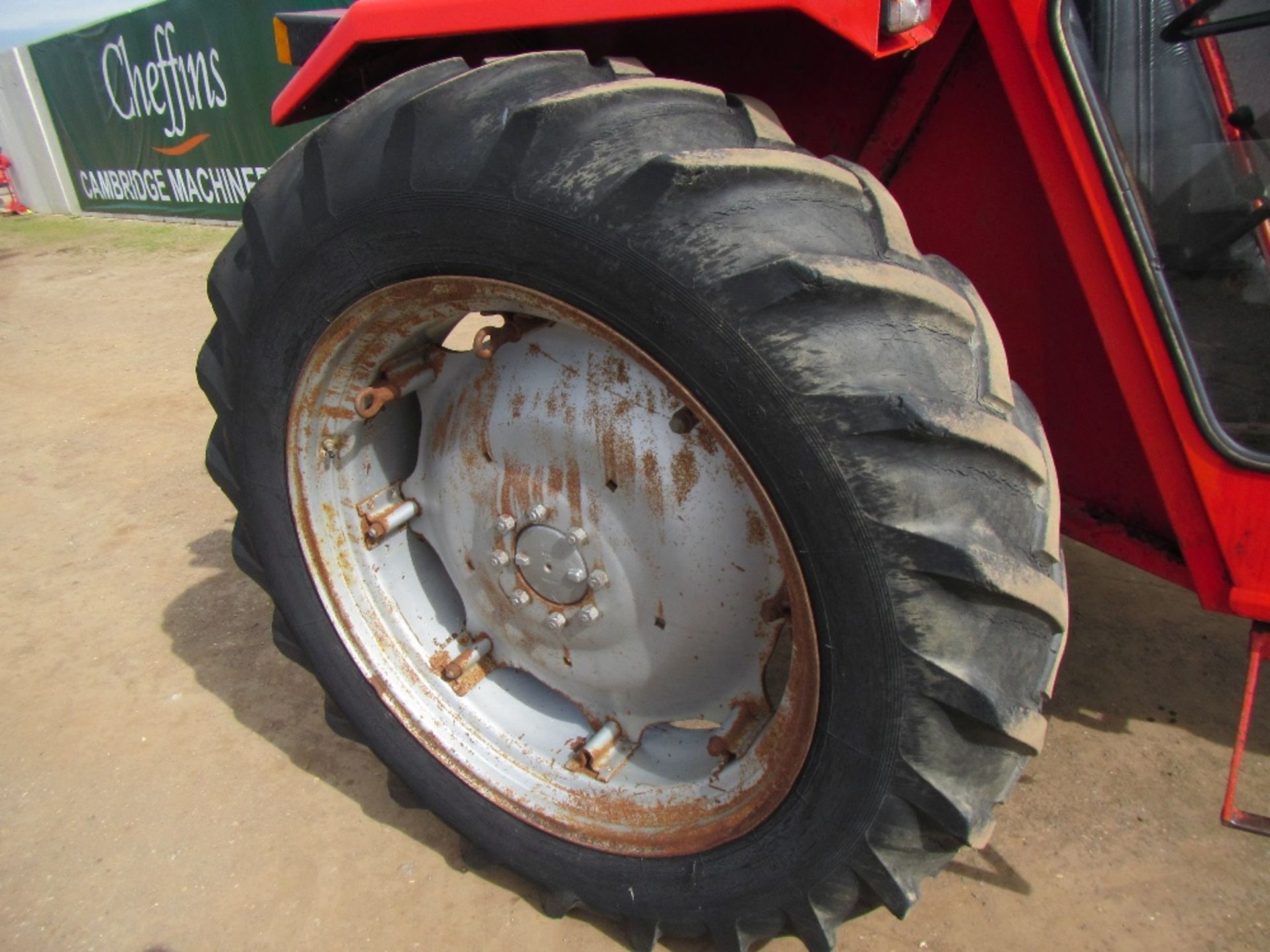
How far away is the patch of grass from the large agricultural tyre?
27.5 feet

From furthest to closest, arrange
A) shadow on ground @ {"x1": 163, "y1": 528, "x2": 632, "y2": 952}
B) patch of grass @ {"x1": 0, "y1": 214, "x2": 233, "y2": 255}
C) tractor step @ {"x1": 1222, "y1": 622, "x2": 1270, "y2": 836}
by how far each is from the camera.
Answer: patch of grass @ {"x1": 0, "y1": 214, "x2": 233, "y2": 255}, shadow on ground @ {"x1": 163, "y1": 528, "x2": 632, "y2": 952}, tractor step @ {"x1": 1222, "y1": 622, "x2": 1270, "y2": 836}

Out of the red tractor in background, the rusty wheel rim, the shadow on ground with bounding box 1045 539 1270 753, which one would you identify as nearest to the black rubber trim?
the red tractor in background

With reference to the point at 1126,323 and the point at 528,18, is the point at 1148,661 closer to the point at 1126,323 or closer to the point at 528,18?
the point at 1126,323

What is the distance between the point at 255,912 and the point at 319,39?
181 cm

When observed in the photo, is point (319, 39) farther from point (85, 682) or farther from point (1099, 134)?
point (85, 682)

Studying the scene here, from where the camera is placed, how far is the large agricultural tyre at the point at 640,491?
1.08 m

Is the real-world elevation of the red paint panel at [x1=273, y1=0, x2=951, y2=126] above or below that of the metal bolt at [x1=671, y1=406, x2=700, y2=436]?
above

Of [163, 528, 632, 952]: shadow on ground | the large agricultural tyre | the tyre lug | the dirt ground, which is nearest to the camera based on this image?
the large agricultural tyre

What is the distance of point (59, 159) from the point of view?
12672 millimetres

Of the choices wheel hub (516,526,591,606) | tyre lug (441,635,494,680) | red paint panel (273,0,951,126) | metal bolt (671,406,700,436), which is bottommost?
tyre lug (441,635,494,680)

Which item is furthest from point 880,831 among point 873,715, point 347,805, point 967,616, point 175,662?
point 175,662

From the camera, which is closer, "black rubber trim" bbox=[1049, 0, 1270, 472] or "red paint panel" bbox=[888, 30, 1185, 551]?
"black rubber trim" bbox=[1049, 0, 1270, 472]

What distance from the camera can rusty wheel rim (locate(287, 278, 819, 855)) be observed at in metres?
1.45

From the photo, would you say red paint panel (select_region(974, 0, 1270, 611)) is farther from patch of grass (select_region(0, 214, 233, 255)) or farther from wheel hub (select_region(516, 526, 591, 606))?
patch of grass (select_region(0, 214, 233, 255))
